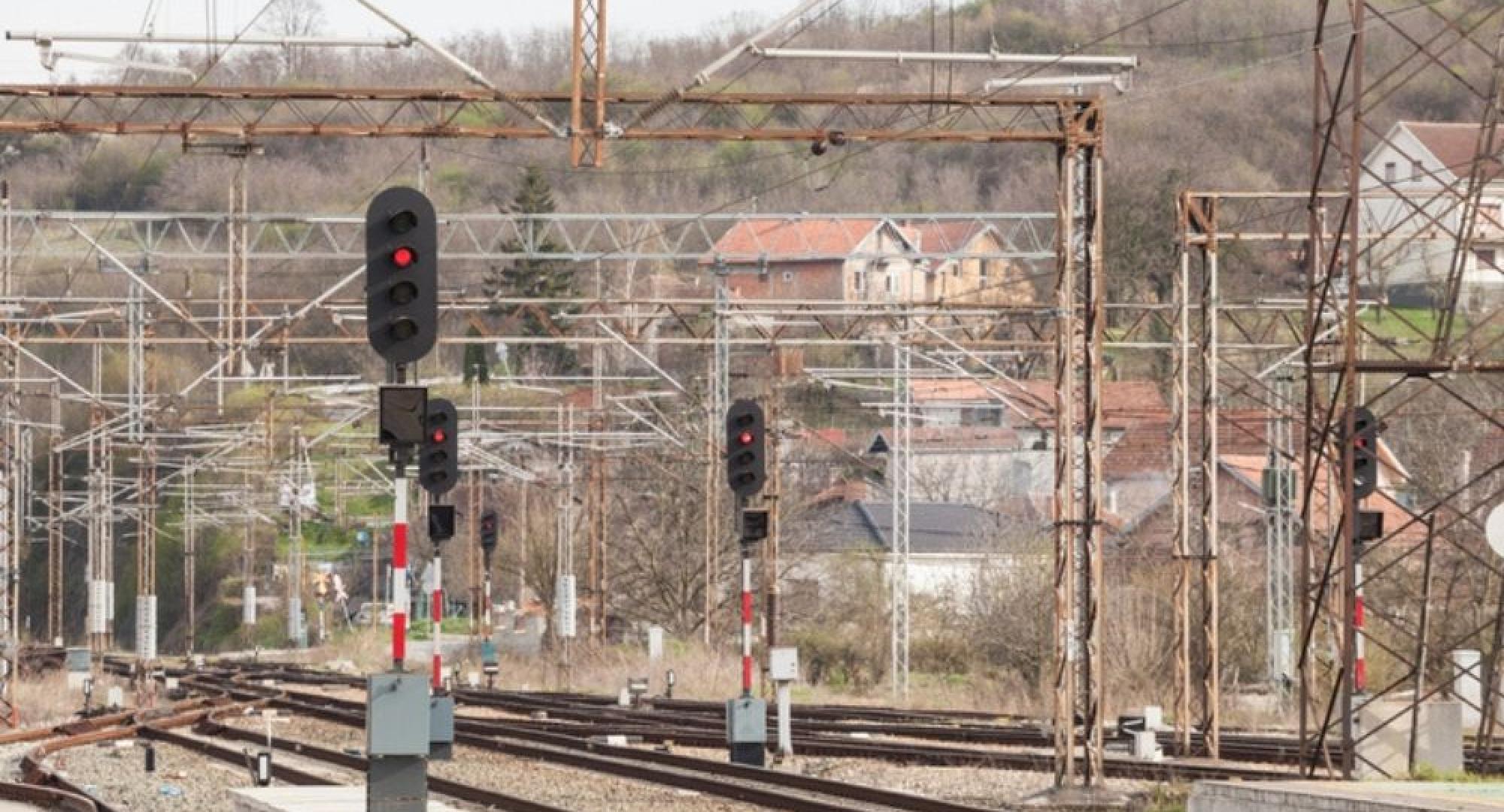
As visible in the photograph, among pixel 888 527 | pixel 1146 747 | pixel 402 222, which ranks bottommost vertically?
pixel 1146 747

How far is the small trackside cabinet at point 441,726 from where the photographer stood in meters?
28.4

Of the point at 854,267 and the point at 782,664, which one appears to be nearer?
the point at 782,664

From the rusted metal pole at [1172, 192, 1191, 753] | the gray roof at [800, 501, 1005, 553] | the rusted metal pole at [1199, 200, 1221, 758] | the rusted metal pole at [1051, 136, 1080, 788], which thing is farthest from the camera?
the gray roof at [800, 501, 1005, 553]

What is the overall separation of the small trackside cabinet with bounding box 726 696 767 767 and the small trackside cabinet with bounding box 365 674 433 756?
39.7 feet

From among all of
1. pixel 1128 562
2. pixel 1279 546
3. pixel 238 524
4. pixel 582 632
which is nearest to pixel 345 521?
pixel 238 524

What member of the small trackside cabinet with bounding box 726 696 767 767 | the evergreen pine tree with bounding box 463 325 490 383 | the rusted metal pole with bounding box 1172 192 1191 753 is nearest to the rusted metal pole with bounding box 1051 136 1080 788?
the small trackside cabinet with bounding box 726 696 767 767

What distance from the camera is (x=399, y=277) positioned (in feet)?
51.5

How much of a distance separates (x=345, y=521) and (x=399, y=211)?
2712 inches

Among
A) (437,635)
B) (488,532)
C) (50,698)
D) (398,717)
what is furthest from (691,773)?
(488,532)

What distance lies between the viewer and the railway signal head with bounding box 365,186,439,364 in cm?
1564

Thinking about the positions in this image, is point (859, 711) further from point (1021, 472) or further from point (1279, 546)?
point (1021, 472)

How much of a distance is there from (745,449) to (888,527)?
53246 mm

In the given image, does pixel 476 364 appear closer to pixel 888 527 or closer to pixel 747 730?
pixel 888 527

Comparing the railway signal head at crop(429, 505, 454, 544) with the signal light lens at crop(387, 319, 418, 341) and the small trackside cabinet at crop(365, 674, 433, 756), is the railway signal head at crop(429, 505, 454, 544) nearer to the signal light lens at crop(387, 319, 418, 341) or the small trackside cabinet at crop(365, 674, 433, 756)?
the small trackside cabinet at crop(365, 674, 433, 756)
